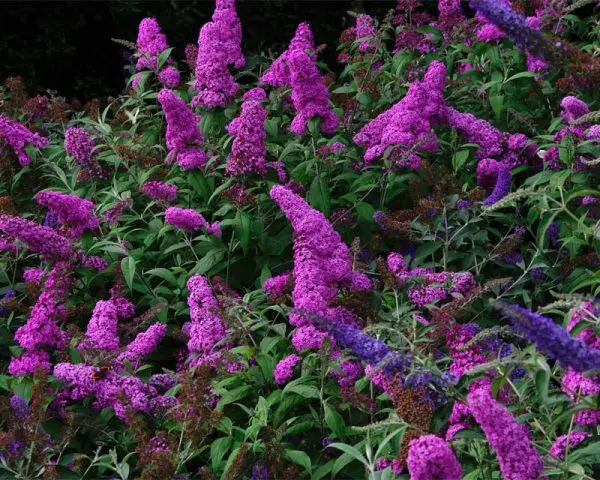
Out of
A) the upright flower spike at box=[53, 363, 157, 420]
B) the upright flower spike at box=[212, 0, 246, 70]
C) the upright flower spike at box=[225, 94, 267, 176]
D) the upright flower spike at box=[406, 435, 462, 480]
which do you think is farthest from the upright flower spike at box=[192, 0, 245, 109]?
the upright flower spike at box=[406, 435, 462, 480]

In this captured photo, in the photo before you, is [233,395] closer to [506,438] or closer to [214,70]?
[506,438]

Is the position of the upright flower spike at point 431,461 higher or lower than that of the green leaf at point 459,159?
higher

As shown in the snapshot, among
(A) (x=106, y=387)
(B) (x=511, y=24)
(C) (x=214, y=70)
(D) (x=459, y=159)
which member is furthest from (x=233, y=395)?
(C) (x=214, y=70)

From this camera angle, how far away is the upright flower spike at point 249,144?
13.5 ft

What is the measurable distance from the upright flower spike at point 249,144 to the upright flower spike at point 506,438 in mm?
2086

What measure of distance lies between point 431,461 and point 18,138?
335 cm

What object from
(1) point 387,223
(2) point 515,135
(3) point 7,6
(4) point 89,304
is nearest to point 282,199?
(1) point 387,223

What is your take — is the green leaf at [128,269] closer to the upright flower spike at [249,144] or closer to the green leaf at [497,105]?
the upright flower spike at [249,144]

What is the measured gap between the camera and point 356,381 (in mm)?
3324

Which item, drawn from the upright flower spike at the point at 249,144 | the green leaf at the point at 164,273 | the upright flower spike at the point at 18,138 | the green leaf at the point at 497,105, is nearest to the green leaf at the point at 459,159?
the green leaf at the point at 497,105

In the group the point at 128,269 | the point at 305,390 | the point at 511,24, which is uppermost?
the point at 511,24

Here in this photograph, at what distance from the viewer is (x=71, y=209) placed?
407 cm

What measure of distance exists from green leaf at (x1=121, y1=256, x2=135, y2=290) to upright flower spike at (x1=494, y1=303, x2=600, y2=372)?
7.15ft

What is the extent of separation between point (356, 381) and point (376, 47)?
275 centimetres
